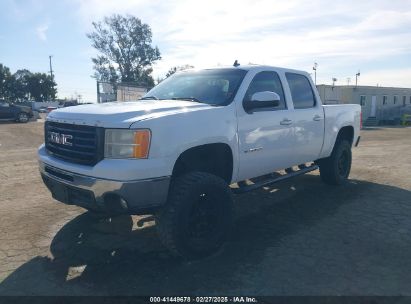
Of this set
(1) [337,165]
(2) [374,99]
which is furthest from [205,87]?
(2) [374,99]

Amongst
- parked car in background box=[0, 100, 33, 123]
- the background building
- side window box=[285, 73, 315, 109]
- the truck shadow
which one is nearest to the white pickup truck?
side window box=[285, 73, 315, 109]

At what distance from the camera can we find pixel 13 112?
25.6 meters

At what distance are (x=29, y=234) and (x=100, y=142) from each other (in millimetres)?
1984

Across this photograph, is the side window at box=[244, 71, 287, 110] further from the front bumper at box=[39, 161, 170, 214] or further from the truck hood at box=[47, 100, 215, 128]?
the front bumper at box=[39, 161, 170, 214]

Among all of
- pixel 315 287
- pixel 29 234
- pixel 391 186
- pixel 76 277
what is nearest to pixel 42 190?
pixel 29 234

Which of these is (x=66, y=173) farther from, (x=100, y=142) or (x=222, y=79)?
(x=222, y=79)

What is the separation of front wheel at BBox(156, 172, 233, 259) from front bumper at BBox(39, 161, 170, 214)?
0.18 metres

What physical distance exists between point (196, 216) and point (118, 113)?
132 cm

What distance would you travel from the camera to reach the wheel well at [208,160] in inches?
153

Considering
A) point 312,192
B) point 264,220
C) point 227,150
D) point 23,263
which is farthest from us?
point 312,192

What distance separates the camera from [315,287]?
324 cm

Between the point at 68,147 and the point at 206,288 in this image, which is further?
the point at 68,147

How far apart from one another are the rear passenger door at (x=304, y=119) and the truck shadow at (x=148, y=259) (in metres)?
0.83

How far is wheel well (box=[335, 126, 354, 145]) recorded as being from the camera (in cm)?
685
